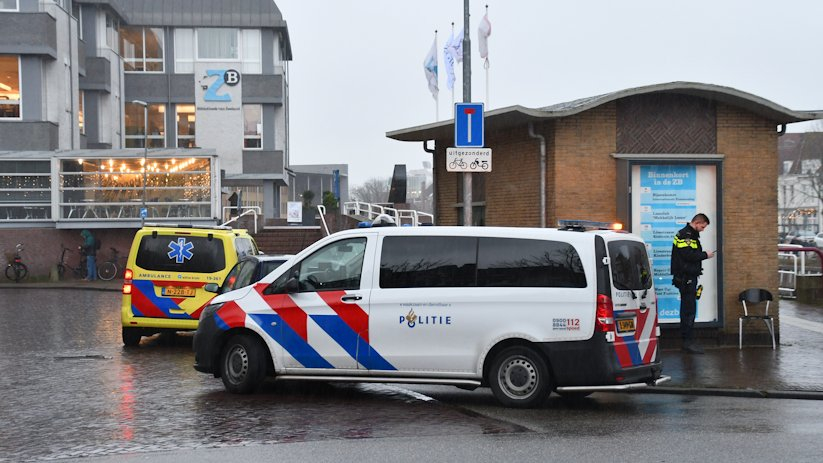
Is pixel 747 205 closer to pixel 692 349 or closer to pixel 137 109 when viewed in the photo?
pixel 692 349

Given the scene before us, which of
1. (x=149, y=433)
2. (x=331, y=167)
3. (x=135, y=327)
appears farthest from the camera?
(x=331, y=167)

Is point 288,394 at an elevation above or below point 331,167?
below

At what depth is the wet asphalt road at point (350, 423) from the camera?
789cm

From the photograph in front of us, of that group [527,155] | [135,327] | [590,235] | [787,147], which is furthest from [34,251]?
[787,147]

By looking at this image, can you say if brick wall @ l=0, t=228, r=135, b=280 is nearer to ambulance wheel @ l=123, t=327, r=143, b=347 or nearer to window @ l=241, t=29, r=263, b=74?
window @ l=241, t=29, r=263, b=74

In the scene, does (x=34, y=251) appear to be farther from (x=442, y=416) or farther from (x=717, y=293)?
(x=442, y=416)

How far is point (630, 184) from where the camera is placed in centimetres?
1477

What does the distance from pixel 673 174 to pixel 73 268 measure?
25463 mm

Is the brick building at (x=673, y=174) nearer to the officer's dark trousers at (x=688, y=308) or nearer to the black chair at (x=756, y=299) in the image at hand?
the black chair at (x=756, y=299)

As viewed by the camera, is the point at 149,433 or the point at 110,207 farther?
the point at 110,207

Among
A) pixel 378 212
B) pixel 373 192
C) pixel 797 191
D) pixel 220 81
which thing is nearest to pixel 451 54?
pixel 378 212

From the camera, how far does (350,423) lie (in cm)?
922

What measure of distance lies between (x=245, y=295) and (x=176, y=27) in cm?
4461

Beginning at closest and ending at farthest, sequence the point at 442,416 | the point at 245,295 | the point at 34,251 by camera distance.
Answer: the point at 442,416, the point at 245,295, the point at 34,251
